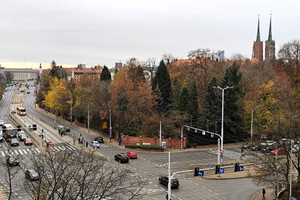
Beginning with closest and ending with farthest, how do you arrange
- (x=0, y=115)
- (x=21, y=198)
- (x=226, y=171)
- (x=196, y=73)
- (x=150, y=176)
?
(x=21, y=198)
(x=150, y=176)
(x=226, y=171)
(x=196, y=73)
(x=0, y=115)

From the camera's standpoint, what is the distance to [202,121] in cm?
5381

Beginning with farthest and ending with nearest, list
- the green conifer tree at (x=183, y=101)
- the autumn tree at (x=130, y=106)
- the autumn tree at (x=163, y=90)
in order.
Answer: the autumn tree at (x=163, y=90) → the green conifer tree at (x=183, y=101) → the autumn tree at (x=130, y=106)

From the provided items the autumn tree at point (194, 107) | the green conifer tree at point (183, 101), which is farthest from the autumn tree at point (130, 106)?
the autumn tree at point (194, 107)

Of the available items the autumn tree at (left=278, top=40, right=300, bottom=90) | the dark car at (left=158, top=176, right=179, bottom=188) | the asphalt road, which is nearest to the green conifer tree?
the asphalt road

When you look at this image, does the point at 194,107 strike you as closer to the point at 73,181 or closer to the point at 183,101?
the point at 183,101

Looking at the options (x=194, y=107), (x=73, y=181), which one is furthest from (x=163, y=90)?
(x=73, y=181)

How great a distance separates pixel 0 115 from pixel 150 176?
6866 centimetres

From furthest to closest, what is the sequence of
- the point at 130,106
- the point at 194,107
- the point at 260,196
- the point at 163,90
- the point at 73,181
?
the point at 163,90
the point at 194,107
the point at 130,106
the point at 260,196
the point at 73,181

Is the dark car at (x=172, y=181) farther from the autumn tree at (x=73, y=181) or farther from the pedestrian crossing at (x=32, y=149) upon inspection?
the pedestrian crossing at (x=32, y=149)

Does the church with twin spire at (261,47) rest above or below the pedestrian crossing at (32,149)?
above

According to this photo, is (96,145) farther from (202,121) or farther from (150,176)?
(202,121)

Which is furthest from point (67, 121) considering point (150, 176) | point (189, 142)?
point (150, 176)

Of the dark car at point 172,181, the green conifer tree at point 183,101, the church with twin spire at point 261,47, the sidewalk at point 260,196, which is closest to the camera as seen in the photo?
the sidewalk at point 260,196

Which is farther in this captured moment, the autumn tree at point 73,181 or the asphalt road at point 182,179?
the asphalt road at point 182,179
